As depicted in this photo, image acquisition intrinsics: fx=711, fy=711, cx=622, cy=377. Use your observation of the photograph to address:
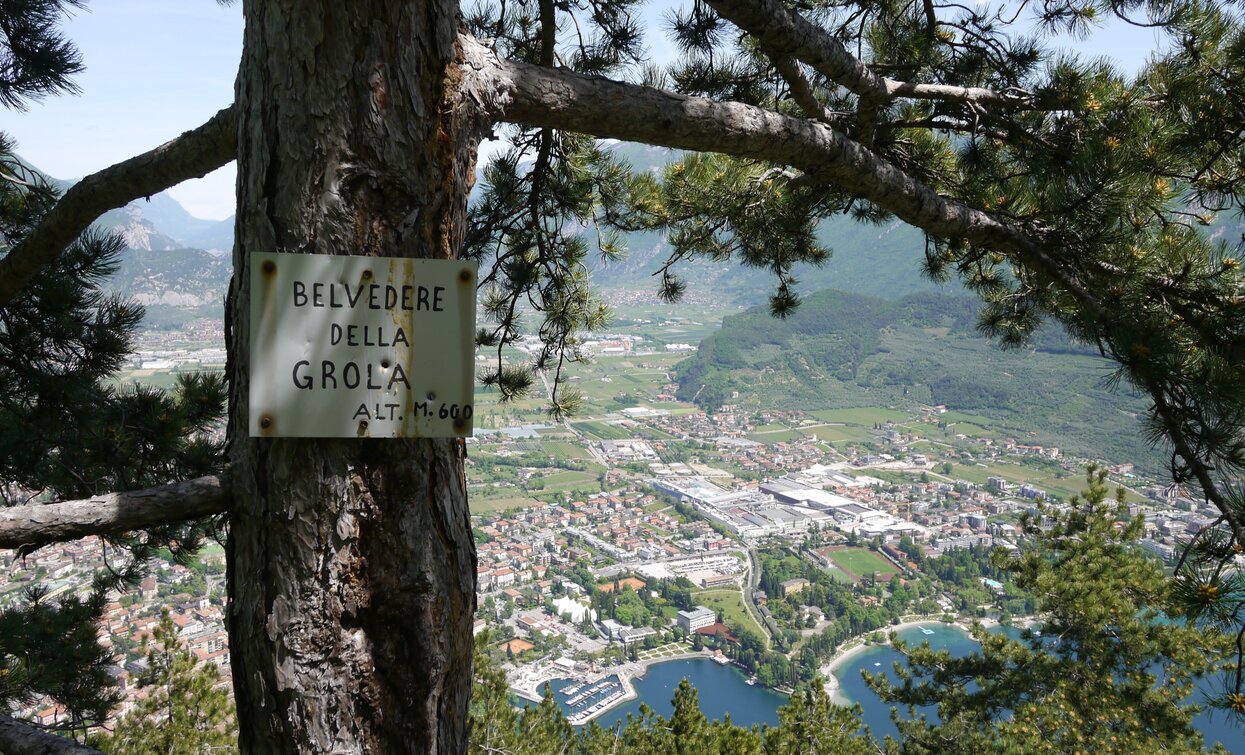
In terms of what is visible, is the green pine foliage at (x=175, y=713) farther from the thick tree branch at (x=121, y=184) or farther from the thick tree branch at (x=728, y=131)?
the thick tree branch at (x=728, y=131)

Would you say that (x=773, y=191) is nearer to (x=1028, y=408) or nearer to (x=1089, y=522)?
(x=1089, y=522)

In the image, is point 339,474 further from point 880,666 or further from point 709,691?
point 880,666

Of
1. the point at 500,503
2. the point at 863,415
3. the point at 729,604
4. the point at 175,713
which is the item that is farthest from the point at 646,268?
the point at 175,713

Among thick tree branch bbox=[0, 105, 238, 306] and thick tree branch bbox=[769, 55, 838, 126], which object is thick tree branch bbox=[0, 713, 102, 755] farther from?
thick tree branch bbox=[769, 55, 838, 126]

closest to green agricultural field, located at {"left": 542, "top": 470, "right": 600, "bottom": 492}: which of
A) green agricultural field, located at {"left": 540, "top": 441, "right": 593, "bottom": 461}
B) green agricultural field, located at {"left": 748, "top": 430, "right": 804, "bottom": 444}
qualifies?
green agricultural field, located at {"left": 540, "top": 441, "right": 593, "bottom": 461}

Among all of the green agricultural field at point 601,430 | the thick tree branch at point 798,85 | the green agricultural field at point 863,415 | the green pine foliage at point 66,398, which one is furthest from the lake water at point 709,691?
the green agricultural field at point 863,415

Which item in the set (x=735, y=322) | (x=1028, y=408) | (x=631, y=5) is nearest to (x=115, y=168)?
(x=631, y=5)
